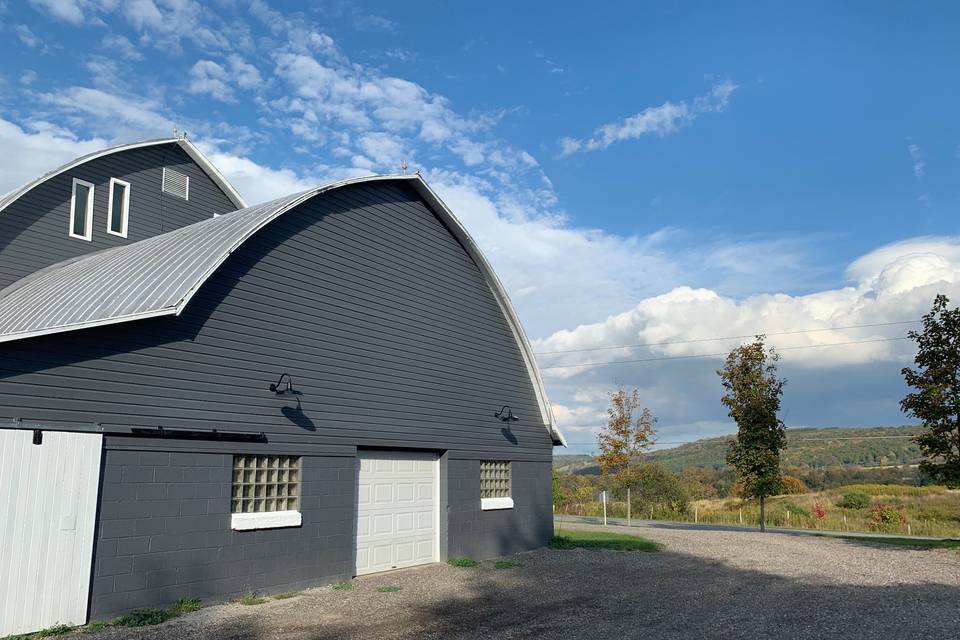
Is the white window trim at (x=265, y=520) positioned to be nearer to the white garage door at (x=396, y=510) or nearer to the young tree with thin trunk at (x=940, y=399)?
the white garage door at (x=396, y=510)

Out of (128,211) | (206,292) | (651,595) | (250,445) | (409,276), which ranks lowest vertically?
(651,595)

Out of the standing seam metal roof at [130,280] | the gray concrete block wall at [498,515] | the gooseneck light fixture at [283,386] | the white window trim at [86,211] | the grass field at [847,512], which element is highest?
the white window trim at [86,211]

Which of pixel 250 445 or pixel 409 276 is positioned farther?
pixel 409 276

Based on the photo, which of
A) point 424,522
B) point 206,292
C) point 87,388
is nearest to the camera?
point 87,388

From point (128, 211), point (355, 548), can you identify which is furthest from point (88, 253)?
point (355, 548)

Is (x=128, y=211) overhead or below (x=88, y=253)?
overhead

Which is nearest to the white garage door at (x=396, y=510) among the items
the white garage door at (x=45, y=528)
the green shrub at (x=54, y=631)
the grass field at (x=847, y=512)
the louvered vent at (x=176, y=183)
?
the white garage door at (x=45, y=528)

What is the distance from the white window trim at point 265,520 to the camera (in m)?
11.3

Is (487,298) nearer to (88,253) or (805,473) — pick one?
(88,253)

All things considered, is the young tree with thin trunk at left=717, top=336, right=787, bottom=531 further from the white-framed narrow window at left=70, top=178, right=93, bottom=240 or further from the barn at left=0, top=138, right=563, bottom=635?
the white-framed narrow window at left=70, top=178, right=93, bottom=240

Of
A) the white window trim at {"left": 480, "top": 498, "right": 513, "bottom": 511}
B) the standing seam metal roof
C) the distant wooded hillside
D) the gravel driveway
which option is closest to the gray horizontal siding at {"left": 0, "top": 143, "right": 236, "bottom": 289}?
the standing seam metal roof

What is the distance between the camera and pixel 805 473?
65625 mm

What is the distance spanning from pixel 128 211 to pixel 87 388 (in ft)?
26.9

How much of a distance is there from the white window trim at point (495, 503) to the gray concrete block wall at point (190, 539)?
445 centimetres
